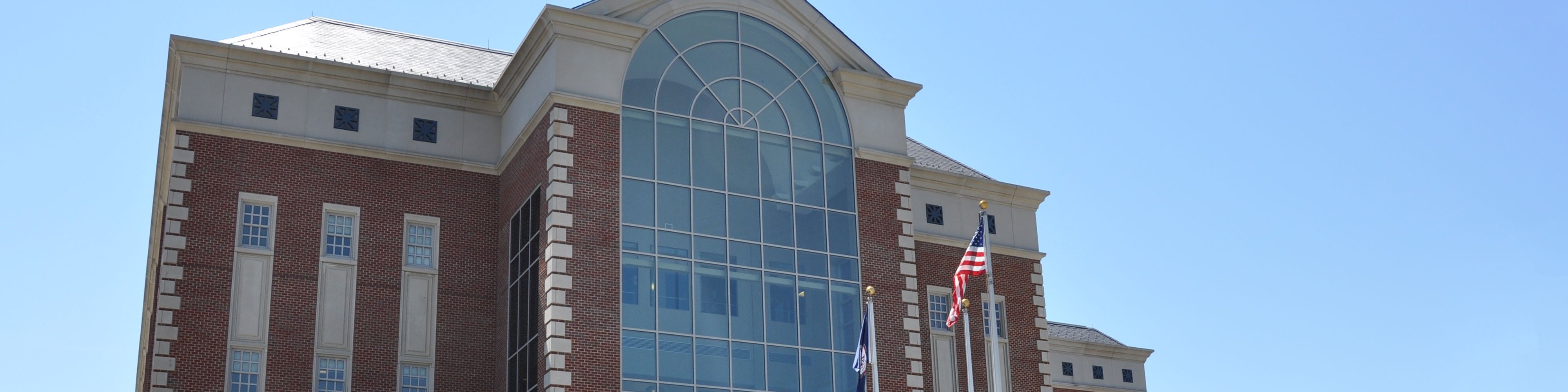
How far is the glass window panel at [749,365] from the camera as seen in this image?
3058 centimetres

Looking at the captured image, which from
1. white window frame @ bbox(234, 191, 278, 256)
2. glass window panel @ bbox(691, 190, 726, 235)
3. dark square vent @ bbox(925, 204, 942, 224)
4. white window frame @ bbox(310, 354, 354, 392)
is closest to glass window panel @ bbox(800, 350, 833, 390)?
glass window panel @ bbox(691, 190, 726, 235)

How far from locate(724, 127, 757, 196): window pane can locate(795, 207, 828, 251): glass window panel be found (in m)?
1.23

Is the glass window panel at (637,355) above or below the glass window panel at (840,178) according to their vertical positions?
below

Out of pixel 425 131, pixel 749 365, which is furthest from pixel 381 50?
pixel 749 365

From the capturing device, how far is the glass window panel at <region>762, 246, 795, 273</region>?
32.2 m

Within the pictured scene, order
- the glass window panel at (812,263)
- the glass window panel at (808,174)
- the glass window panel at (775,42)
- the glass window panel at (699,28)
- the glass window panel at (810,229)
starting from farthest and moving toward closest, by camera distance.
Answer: the glass window panel at (775,42)
the glass window panel at (808,174)
the glass window panel at (699,28)
the glass window panel at (810,229)
the glass window panel at (812,263)

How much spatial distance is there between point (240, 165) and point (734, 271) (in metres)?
10.3

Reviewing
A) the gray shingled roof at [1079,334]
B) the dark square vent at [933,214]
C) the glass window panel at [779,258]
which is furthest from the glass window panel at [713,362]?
the gray shingled roof at [1079,334]

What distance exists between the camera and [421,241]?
32.4 meters

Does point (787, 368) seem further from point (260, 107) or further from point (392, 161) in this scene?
point (260, 107)

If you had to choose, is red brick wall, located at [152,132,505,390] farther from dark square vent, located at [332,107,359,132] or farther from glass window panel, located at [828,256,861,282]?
glass window panel, located at [828,256,861,282]

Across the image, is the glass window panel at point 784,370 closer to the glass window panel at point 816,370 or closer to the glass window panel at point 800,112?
the glass window panel at point 816,370

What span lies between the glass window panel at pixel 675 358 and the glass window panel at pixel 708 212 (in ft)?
8.18

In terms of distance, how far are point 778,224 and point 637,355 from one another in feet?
15.8
